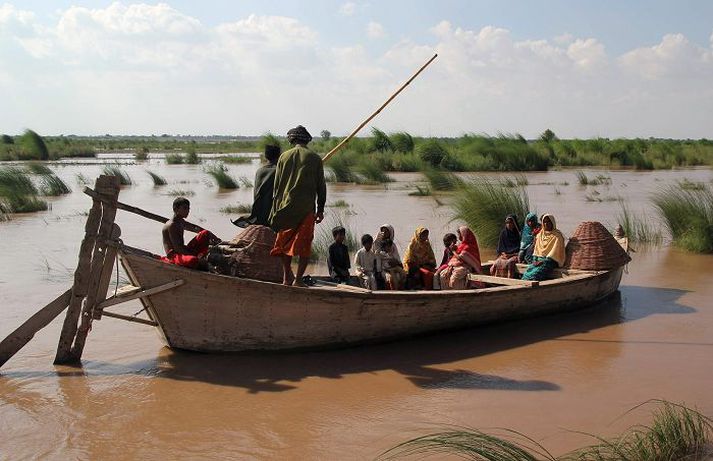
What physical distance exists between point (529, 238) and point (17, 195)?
10825mm

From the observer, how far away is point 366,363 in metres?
5.40

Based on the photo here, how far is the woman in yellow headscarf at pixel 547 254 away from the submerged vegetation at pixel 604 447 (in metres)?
2.97

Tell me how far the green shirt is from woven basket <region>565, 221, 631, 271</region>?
3110 mm

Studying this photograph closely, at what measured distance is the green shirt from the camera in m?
5.14

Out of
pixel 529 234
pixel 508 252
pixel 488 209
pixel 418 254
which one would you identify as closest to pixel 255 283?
pixel 418 254

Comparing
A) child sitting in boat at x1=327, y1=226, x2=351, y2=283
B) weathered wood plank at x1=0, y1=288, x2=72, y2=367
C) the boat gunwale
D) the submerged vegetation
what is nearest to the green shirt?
the boat gunwale

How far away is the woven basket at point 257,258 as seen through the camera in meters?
5.29

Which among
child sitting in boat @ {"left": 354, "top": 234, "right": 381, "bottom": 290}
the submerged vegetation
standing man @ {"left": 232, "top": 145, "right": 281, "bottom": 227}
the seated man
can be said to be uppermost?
standing man @ {"left": 232, "top": 145, "right": 281, "bottom": 227}

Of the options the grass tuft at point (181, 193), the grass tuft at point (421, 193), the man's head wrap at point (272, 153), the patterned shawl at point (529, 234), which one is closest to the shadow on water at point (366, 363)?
the patterned shawl at point (529, 234)

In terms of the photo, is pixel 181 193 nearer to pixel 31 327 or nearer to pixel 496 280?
pixel 496 280

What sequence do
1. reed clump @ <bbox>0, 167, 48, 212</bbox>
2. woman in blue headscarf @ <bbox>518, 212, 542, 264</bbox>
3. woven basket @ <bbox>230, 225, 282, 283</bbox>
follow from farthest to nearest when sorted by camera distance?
reed clump @ <bbox>0, 167, 48, 212</bbox>
woman in blue headscarf @ <bbox>518, 212, 542, 264</bbox>
woven basket @ <bbox>230, 225, 282, 283</bbox>

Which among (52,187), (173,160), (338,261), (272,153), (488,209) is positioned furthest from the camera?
(173,160)

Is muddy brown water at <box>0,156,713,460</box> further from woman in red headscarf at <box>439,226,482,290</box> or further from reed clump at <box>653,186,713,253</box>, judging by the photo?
reed clump at <box>653,186,713,253</box>

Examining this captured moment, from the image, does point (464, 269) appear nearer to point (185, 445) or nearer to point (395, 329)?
Result: point (395, 329)
